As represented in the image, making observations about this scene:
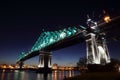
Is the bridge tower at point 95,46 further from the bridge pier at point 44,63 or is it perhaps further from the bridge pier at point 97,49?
the bridge pier at point 44,63

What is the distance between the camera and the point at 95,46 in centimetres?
4478

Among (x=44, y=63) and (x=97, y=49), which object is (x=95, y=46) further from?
(x=44, y=63)

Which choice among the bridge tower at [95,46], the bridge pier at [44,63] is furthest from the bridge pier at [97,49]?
the bridge pier at [44,63]

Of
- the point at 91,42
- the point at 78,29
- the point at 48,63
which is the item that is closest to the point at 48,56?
the point at 48,63

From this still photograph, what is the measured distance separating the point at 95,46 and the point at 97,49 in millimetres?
974

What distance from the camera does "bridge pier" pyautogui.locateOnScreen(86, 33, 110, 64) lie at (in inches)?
1702

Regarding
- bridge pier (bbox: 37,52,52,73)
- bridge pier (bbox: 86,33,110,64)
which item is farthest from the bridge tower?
bridge pier (bbox: 37,52,52,73)

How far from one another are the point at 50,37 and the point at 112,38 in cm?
3824

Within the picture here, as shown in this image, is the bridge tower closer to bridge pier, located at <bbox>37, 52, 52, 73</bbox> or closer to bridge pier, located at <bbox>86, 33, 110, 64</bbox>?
bridge pier, located at <bbox>86, 33, 110, 64</bbox>

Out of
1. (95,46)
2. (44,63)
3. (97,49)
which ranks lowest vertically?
(44,63)

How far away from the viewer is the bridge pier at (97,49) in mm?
43228

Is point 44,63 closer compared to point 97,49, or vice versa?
point 97,49

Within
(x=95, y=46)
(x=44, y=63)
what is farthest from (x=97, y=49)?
(x=44, y=63)

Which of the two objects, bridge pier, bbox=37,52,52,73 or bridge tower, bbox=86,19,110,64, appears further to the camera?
bridge pier, bbox=37,52,52,73
